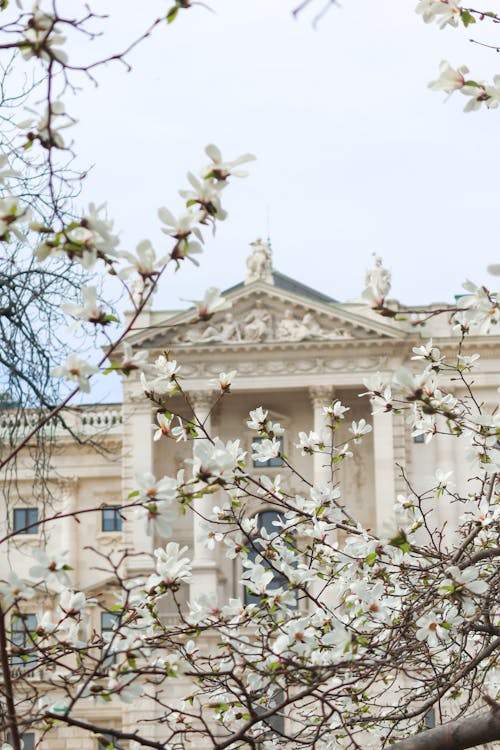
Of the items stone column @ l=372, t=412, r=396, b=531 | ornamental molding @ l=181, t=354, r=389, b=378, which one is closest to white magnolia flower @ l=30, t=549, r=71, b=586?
stone column @ l=372, t=412, r=396, b=531

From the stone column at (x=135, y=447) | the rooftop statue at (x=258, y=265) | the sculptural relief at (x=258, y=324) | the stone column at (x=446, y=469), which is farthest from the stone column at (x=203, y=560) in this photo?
the stone column at (x=446, y=469)

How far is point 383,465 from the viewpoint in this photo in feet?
140

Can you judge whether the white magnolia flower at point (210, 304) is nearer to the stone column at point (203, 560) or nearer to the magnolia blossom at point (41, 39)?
the magnolia blossom at point (41, 39)

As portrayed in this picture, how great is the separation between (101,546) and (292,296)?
10.5 meters

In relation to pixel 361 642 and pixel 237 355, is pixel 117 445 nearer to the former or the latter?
pixel 237 355

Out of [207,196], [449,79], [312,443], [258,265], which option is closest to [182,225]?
[207,196]

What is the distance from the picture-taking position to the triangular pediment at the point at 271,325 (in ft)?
142

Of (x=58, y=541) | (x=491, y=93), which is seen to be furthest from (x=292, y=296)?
(x=491, y=93)

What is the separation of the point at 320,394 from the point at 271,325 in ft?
8.82

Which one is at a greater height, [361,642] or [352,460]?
[352,460]

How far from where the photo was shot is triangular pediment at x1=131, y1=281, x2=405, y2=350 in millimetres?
43375

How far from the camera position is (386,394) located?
30.0 feet

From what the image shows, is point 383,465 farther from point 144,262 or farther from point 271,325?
point 144,262

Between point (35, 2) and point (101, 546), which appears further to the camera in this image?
point (101, 546)
